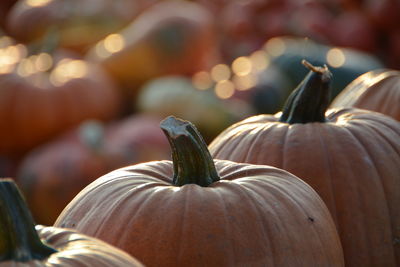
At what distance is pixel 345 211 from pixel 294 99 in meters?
0.28

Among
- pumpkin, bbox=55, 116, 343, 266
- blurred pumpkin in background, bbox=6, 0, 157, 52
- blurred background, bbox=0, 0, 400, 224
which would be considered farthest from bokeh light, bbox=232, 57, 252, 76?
pumpkin, bbox=55, 116, 343, 266

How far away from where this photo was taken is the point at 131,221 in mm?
1296

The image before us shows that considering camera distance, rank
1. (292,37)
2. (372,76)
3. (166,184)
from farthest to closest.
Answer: (292,37)
(372,76)
(166,184)

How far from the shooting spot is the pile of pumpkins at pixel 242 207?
107 cm

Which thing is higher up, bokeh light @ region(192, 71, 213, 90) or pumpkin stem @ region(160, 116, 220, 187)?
pumpkin stem @ region(160, 116, 220, 187)

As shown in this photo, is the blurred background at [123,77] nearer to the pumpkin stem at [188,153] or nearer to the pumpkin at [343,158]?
the pumpkin at [343,158]

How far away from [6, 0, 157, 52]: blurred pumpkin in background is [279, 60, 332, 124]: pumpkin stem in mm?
3690

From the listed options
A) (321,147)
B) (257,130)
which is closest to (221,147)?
(257,130)

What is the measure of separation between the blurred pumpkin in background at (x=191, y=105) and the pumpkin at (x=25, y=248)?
2966 millimetres

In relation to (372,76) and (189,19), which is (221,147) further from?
(189,19)

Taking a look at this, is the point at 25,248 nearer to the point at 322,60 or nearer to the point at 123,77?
the point at 123,77

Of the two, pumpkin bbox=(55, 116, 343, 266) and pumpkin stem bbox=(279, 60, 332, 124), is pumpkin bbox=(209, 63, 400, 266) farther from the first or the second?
pumpkin bbox=(55, 116, 343, 266)

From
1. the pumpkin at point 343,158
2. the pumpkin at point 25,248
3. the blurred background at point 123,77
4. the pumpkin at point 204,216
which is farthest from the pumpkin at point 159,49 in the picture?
the pumpkin at point 25,248

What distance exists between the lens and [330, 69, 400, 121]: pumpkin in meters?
2.01
